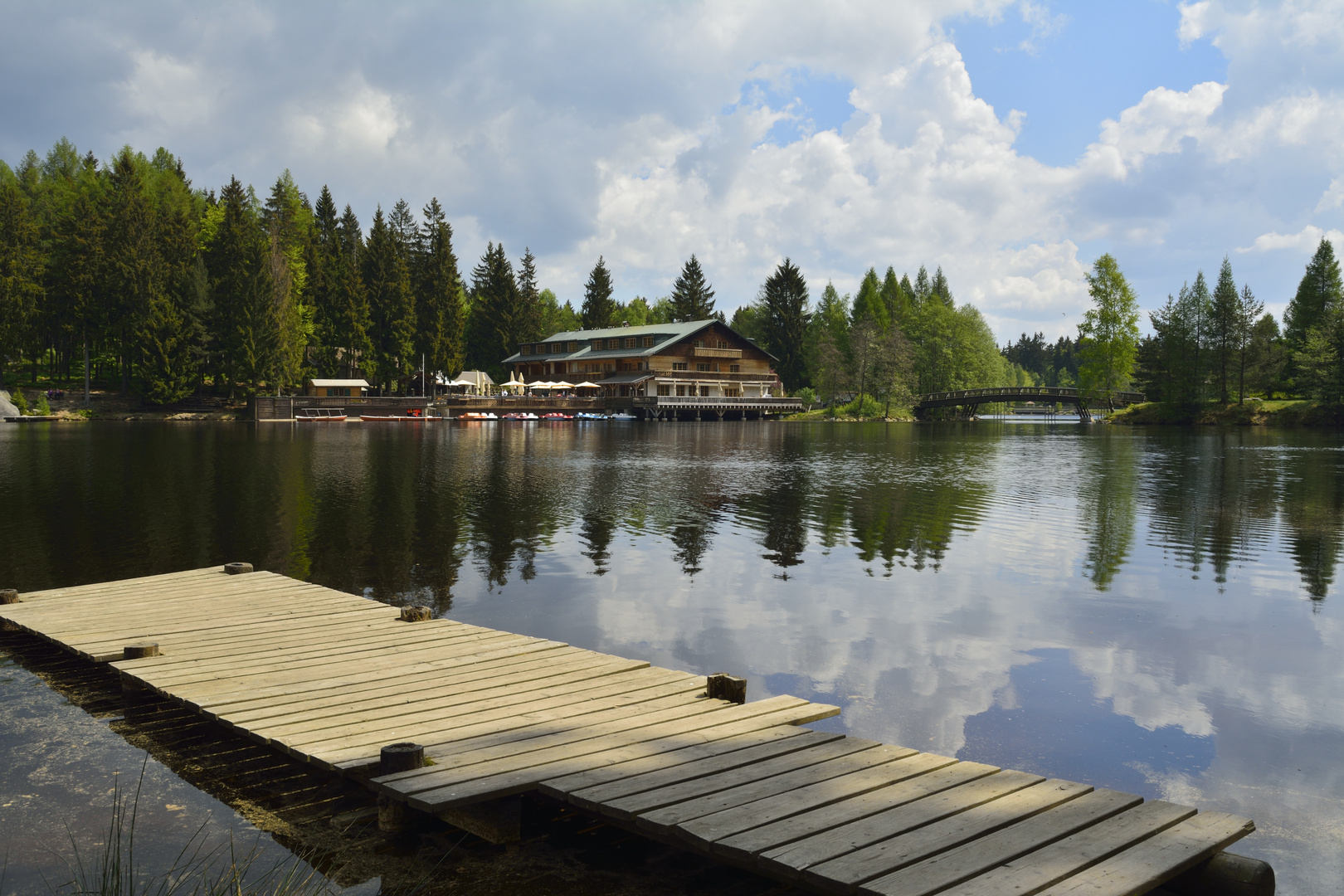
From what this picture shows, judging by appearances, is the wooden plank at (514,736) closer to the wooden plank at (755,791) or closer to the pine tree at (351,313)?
the wooden plank at (755,791)

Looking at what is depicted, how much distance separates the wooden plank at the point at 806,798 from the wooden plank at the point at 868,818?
6cm

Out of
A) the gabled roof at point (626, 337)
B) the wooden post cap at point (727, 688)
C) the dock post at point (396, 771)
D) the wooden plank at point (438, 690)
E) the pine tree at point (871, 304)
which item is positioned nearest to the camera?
the dock post at point (396, 771)

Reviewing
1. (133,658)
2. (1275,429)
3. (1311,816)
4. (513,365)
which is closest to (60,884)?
(133,658)

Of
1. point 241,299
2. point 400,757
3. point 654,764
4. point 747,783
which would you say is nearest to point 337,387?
point 241,299

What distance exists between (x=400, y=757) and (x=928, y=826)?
125 inches

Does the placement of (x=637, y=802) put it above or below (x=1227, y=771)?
above

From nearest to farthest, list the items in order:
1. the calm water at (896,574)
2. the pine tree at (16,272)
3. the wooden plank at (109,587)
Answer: the calm water at (896,574), the wooden plank at (109,587), the pine tree at (16,272)

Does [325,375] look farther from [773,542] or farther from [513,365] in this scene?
[773,542]

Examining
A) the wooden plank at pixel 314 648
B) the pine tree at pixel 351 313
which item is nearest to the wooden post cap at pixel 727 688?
the wooden plank at pixel 314 648

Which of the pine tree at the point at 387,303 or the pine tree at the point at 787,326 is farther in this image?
the pine tree at the point at 787,326

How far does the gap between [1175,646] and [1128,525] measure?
11.4 meters

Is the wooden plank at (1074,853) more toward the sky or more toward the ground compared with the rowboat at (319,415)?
more toward the ground

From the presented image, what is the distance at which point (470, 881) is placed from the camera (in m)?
5.03

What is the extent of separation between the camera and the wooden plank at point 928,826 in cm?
429
